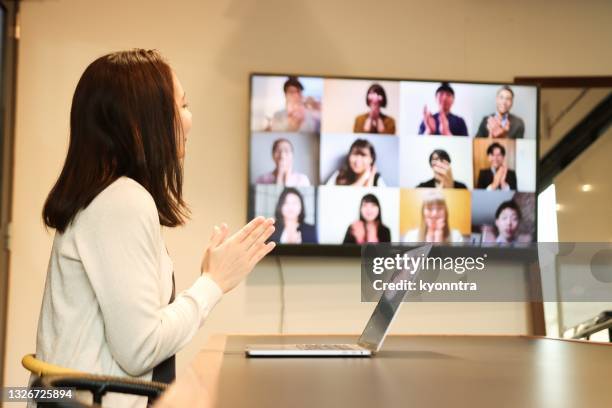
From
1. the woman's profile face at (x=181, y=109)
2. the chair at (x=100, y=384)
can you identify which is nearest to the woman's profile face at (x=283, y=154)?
the woman's profile face at (x=181, y=109)

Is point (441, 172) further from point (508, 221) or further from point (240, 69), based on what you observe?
point (240, 69)

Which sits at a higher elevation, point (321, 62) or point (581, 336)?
point (321, 62)

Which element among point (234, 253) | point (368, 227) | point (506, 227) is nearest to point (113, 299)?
point (234, 253)

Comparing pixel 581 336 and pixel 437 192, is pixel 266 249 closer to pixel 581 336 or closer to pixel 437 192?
pixel 437 192

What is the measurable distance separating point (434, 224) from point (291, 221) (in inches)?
26.8

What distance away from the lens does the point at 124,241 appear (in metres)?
1.45

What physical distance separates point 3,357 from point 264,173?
1.47 meters

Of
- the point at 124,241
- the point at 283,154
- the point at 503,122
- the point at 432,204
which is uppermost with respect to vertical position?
Result: the point at 503,122

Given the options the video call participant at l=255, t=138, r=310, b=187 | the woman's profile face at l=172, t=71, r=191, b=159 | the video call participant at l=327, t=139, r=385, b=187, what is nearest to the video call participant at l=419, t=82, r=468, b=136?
the video call participant at l=327, t=139, r=385, b=187

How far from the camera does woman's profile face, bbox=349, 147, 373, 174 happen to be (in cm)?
371

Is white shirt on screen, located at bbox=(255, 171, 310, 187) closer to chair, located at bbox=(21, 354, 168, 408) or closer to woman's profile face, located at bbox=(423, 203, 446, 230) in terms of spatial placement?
woman's profile face, located at bbox=(423, 203, 446, 230)

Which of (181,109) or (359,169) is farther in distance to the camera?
(359,169)

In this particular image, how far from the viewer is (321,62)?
12.7ft

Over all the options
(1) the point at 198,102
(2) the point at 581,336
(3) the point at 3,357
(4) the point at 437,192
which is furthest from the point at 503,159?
(3) the point at 3,357
